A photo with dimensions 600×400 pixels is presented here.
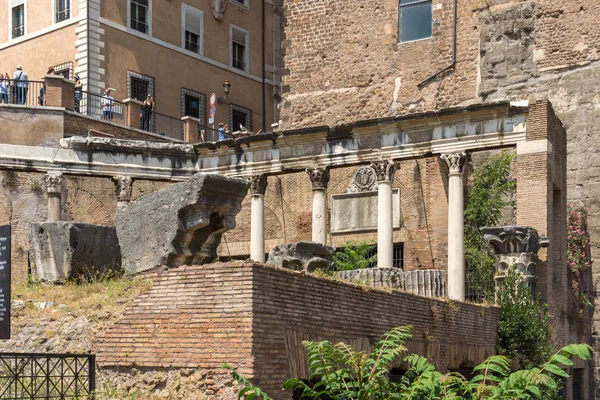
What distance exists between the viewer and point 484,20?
2814 centimetres

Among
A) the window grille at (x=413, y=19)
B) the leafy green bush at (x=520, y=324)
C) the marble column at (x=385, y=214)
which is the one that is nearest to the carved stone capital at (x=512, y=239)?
the leafy green bush at (x=520, y=324)

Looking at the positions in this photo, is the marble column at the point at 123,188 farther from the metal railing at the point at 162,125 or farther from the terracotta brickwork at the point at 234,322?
the terracotta brickwork at the point at 234,322

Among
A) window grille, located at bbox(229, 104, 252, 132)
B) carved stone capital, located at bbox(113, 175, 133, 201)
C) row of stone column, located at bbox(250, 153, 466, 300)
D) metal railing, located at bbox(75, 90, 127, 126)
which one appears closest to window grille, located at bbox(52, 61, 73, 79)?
metal railing, located at bbox(75, 90, 127, 126)

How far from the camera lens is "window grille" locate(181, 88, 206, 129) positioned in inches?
1368

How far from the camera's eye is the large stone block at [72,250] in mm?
14297

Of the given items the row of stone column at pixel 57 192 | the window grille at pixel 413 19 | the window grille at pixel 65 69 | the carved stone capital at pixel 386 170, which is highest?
the window grille at pixel 413 19

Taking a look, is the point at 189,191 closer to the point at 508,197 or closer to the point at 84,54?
the point at 508,197

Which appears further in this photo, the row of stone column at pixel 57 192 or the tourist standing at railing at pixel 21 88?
the tourist standing at railing at pixel 21 88

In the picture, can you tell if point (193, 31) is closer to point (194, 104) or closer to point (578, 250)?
point (194, 104)

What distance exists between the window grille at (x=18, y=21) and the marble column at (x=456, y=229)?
688 inches

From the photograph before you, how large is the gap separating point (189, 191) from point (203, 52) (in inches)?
928

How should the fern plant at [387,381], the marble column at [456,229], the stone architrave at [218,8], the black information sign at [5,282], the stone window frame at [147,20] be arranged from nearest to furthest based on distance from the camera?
the fern plant at [387,381] → the black information sign at [5,282] → the marble column at [456,229] → the stone window frame at [147,20] → the stone architrave at [218,8]

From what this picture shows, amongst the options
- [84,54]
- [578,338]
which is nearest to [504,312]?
[578,338]

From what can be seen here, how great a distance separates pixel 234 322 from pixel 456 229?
12.5m
